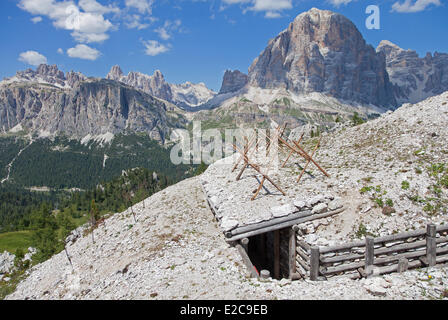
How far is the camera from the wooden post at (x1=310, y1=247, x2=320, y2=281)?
1301 centimetres

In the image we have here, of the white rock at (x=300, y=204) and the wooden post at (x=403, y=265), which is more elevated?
the white rock at (x=300, y=204)

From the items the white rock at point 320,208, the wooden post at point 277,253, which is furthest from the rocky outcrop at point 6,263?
the white rock at point 320,208

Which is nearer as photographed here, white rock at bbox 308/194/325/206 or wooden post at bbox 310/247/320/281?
wooden post at bbox 310/247/320/281

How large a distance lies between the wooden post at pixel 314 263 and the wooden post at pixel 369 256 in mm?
2133

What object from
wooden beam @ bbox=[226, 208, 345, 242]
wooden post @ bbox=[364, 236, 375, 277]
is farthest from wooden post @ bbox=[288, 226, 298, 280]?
wooden post @ bbox=[364, 236, 375, 277]

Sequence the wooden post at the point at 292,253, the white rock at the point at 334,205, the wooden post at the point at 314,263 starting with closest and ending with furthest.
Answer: the wooden post at the point at 314,263 < the wooden post at the point at 292,253 < the white rock at the point at 334,205

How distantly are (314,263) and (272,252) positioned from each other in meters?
9.14

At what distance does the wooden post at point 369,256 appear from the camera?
1234cm

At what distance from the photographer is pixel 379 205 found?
52.5ft

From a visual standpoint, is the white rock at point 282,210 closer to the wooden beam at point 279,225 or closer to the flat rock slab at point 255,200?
the flat rock slab at point 255,200

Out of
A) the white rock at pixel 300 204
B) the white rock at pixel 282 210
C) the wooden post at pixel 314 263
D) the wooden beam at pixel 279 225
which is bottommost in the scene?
the wooden post at pixel 314 263

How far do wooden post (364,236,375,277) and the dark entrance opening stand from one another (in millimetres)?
5896

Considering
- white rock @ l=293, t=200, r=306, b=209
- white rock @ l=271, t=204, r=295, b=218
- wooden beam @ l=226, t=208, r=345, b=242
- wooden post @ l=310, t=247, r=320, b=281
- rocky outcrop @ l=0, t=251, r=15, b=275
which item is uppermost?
white rock @ l=293, t=200, r=306, b=209

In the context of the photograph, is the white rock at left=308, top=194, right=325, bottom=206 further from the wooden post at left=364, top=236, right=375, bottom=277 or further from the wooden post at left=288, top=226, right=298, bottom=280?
the wooden post at left=364, top=236, right=375, bottom=277
